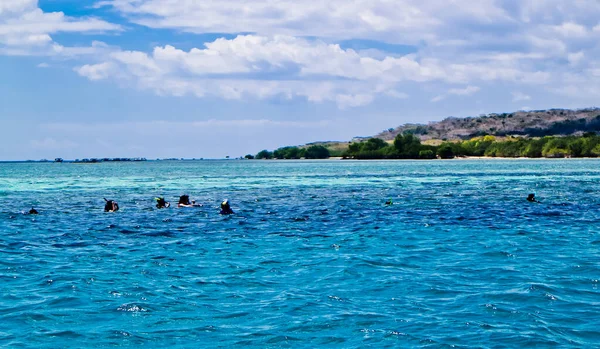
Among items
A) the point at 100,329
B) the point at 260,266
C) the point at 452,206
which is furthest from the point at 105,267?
the point at 452,206

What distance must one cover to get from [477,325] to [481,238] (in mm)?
13506

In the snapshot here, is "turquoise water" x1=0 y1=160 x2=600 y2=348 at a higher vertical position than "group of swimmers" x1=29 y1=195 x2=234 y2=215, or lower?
lower

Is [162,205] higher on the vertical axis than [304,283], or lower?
higher

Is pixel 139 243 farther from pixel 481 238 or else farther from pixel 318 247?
pixel 481 238

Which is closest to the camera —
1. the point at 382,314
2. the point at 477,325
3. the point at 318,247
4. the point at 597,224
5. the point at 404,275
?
the point at 477,325

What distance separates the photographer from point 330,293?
17.3 metres

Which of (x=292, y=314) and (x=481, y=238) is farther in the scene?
(x=481, y=238)

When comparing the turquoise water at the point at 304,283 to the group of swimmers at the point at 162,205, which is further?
the group of swimmers at the point at 162,205

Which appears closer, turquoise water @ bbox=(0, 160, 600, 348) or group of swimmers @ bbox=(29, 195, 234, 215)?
turquoise water @ bbox=(0, 160, 600, 348)

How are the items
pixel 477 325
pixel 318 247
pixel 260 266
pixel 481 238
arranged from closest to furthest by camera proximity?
pixel 477 325 < pixel 260 266 < pixel 318 247 < pixel 481 238

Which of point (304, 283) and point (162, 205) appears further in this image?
point (162, 205)

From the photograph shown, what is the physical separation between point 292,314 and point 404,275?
533 cm

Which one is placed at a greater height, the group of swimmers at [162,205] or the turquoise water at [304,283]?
the group of swimmers at [162,205]

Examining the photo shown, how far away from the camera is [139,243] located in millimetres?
26922
